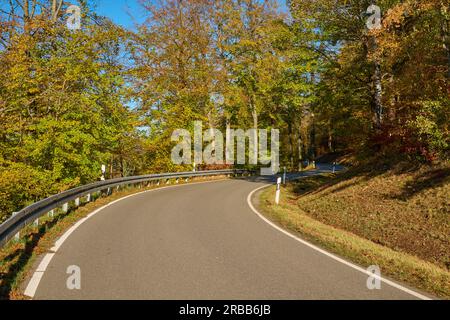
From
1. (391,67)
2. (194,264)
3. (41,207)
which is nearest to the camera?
(194,264)

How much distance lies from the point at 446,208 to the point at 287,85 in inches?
625

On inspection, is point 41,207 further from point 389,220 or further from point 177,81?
point 177,81

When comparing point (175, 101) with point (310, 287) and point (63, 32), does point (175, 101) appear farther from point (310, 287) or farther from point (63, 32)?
point (310, 287)

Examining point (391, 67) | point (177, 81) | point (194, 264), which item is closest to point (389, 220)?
point (194, 264)

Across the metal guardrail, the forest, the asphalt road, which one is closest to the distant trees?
the forest

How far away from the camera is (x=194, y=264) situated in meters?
6.51

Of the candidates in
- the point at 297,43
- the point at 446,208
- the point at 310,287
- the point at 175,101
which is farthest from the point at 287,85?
the point at 310,287

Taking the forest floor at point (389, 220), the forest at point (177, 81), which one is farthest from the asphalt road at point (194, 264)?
the forest at point (177, 81)

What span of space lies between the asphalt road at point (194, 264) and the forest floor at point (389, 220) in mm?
975

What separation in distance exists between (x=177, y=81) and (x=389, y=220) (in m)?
21.3

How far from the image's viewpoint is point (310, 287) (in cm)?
553

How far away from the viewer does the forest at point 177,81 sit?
47.4ft

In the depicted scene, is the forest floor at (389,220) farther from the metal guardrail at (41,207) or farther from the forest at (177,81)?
the metal guardrail at (41,207)

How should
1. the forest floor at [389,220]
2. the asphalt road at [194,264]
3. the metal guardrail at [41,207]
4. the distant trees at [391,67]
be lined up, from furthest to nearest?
the distant trees at [391,67], the forest floor at [389,220], the metal guardrail at [41,207], the asphalt road at [194,264]
